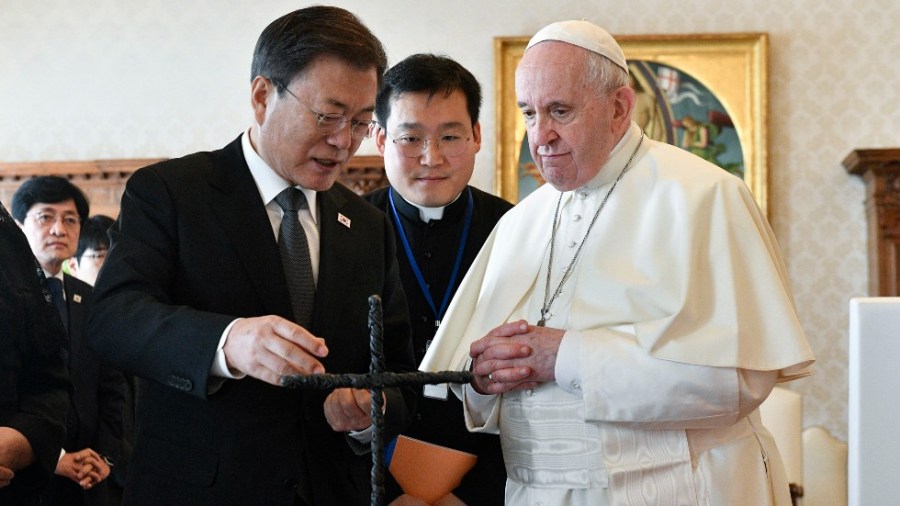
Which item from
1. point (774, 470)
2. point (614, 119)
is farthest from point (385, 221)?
point (774, 470)

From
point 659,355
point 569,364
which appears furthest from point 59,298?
point 659,355

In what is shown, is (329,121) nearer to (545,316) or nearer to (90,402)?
(545,316)

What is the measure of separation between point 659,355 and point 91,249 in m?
4.76

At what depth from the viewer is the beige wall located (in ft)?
25.0

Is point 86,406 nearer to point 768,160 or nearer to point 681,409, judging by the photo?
point 681,409

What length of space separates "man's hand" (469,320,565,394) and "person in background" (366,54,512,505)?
2.93 feet

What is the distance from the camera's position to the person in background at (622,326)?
2367 millimetres

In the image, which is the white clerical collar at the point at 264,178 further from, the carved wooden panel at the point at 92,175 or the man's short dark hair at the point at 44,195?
the carved wooden panel at the point at 92,175

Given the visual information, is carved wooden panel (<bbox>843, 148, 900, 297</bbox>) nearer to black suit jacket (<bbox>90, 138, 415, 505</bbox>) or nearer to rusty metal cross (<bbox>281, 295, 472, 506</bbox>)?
black suit jacket (<bbox>90, 138, 415, 505</bbox>)

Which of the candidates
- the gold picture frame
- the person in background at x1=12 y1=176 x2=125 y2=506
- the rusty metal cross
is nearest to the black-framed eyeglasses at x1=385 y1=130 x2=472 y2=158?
the rusty metal cross

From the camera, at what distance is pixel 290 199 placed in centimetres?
240

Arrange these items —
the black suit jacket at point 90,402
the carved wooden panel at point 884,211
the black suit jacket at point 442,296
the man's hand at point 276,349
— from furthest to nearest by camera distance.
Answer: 1. the carved wooden panel at point 884,211
2. the black suit jacket at point 90,402
3. the black suit jacket at point 442,296
4. the man's hand at point 276,349

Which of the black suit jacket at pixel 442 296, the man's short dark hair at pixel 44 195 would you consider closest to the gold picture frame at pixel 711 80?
the man's short dark hair at pixel 44 195

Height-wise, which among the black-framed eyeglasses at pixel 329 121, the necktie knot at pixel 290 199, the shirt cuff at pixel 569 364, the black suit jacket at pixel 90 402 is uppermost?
the black-framed eyeglasses at pixel 329 121
